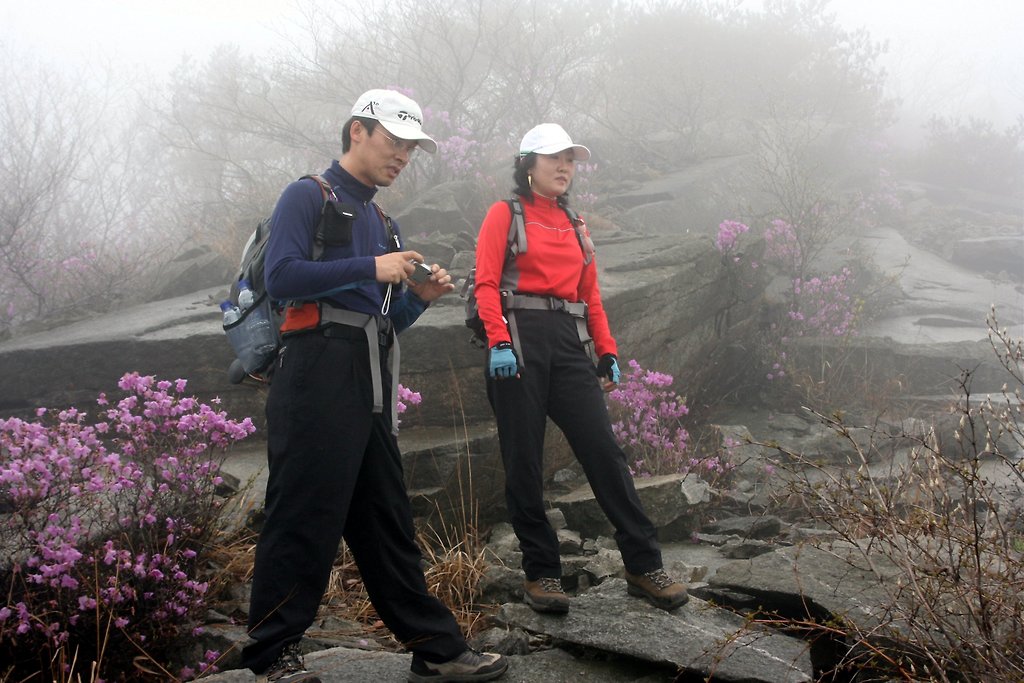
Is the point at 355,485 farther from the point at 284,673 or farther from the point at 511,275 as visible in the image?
the point at 511,275

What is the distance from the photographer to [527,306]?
4082 millimetres

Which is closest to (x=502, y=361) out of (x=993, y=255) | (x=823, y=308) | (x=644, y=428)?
(x=644, y=428)

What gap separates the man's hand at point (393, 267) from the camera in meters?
2.93

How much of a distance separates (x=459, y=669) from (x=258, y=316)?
1.55 meters

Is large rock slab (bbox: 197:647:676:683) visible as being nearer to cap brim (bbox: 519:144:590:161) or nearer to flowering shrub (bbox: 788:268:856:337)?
cap brim (bbox: 519:144:590:161)

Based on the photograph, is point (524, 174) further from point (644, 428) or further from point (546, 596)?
point (644, 428)

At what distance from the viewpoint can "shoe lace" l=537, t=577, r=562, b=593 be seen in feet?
12.7

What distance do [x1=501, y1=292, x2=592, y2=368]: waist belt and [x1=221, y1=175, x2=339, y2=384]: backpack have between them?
48.4 inches

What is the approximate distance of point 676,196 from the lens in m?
12.4

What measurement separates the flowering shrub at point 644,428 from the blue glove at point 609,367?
2.32 metres

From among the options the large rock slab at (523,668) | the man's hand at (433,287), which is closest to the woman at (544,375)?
the large rock slab at (523,668)

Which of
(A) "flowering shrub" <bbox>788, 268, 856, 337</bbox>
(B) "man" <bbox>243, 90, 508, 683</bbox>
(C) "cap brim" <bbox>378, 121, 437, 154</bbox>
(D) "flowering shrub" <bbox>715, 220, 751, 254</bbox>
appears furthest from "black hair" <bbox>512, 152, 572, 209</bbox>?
(A) "flowering shrub" <bbox>788, 268, 856, 337</bbox>

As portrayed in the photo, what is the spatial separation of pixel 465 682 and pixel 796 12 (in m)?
22.2

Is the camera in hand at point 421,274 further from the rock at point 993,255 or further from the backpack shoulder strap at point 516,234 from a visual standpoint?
the rock at point 993,255
